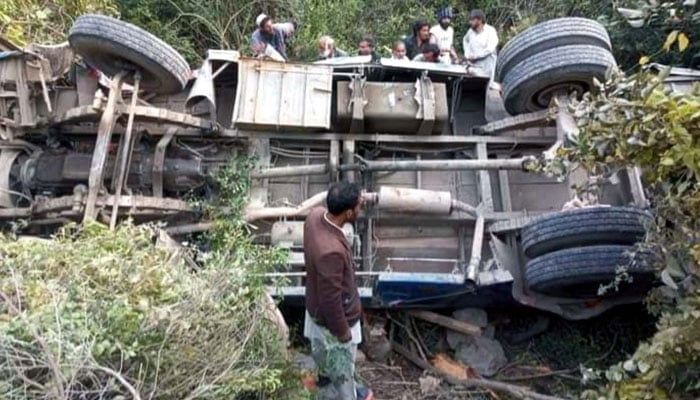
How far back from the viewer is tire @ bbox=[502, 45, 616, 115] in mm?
4469

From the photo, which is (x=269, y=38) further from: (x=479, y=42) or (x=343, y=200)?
(x=343, y=200)

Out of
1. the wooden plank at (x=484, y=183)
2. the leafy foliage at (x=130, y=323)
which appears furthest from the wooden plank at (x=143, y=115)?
the wooden plank at (x=484, y=183)

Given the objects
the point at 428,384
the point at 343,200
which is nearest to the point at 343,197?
the point at 343,200

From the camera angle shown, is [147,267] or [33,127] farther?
[33,127]

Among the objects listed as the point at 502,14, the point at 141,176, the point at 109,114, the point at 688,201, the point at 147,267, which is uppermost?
the point at 502,14

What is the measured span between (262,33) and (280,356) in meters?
4.35

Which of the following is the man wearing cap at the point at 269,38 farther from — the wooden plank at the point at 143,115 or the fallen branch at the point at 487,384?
the fallen branch at the point at 487,384

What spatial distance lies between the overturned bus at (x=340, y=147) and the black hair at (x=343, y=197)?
1103mm

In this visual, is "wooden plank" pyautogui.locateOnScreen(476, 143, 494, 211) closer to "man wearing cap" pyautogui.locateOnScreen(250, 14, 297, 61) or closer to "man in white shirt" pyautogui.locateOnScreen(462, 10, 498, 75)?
"man in white shirt" pyautogui.locateOnScreen(462, 10, 498, 75)

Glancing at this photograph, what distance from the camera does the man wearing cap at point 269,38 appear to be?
6.38 metres

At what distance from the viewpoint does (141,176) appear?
482 centimetres

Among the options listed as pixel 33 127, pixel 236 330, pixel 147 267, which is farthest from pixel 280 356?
pixel 33 127

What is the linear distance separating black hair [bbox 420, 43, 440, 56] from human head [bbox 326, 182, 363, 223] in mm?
3511

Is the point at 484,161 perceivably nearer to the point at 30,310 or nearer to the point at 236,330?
the point at 236,330
